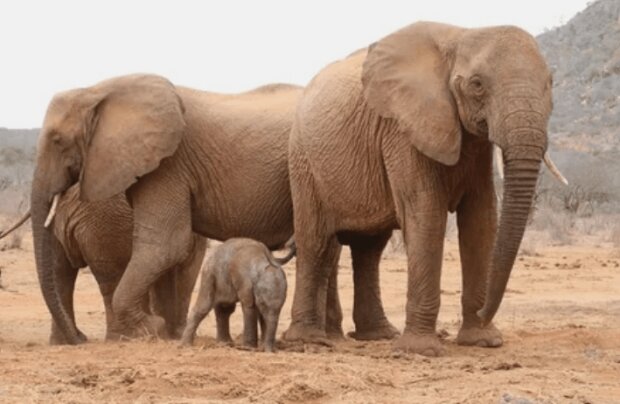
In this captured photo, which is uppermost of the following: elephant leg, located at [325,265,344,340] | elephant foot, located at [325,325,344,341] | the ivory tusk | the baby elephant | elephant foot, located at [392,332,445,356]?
the ivory tusk

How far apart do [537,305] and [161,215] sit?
4.95 meters

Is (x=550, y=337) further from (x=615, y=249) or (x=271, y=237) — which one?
(x=615, y=249)

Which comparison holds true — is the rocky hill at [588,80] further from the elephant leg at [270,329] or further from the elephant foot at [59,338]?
the elephant leg at [270,329]

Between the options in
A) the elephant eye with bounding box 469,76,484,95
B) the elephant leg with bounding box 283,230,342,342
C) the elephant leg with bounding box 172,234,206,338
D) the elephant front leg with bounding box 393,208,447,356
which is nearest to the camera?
the elephant eye with bounding box 469,76,484,95

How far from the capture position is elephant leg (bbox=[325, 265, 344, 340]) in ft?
35.0

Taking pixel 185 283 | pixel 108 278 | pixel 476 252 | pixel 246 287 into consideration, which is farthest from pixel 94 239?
pixel 476 252

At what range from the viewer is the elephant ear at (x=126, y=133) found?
995 centimetres

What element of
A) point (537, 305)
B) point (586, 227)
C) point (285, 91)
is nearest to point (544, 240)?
point (586, 227)

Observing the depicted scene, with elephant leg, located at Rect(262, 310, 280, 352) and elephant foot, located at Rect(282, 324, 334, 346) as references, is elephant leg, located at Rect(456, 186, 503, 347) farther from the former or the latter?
elephant leg, located at Rect(262, 310, 280, 352)

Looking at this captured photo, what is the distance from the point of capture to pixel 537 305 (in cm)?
1350

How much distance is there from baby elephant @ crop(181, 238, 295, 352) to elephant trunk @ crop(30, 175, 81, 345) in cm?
106

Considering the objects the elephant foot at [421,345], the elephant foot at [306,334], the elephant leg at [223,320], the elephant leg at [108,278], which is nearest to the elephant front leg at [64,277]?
the elephant leg at [108,278]

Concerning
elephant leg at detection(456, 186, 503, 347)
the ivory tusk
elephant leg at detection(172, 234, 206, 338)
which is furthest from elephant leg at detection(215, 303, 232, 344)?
the ivory tusk

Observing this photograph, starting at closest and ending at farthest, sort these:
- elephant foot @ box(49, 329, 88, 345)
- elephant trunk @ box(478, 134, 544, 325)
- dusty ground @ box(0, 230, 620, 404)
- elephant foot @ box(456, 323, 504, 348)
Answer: dusty ground @ box(0, 230, 620, 404) → elephant trunk @ box(478, 134, 544, 325) → elephant foot @ box(456, 323, 504, 348) → elephant foot @ box(49, 329, 88, 345)
